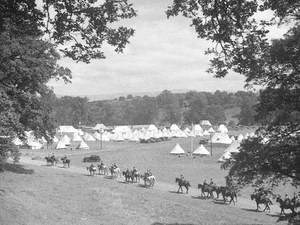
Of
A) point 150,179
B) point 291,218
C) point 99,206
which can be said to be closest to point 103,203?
point 99,206

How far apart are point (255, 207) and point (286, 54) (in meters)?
16.0

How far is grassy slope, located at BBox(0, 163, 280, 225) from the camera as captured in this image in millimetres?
23609

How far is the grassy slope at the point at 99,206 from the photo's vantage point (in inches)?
930

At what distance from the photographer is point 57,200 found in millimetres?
27906

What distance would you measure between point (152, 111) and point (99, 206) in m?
146

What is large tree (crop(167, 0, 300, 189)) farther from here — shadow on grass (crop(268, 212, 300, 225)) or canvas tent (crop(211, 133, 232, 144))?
canvas tent (crop(211, 133, 232, 144))

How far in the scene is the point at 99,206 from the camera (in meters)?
27.3

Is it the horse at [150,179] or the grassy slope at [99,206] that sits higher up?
the horse at [150,179]

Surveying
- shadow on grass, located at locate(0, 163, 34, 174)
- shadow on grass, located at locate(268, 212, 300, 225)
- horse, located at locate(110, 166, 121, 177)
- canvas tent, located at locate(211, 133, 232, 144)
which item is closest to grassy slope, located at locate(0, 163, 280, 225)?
shadow on grass, located at locate(0, 163, 34, 174)

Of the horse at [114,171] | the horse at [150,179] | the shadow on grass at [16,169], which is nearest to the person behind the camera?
the horse at [150,179]

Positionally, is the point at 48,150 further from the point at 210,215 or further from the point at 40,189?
the point at 210,215

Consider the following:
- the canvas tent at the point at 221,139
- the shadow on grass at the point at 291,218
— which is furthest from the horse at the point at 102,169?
the shadow on grass at the point at 291,218

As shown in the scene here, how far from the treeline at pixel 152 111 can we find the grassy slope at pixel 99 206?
3636 inches

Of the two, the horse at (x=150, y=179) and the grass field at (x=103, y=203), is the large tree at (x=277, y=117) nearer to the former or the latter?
the grass field at (x=103, y=203)
